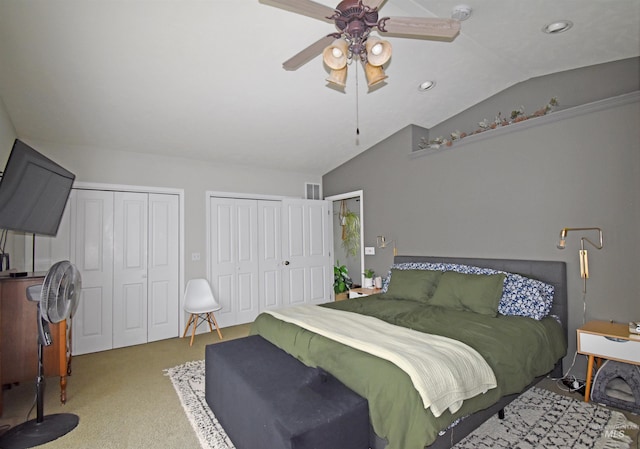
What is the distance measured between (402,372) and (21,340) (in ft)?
9.92

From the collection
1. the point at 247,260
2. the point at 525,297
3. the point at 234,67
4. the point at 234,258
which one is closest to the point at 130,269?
the point at 234,258

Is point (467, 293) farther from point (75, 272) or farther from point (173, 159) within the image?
point (173, 159)

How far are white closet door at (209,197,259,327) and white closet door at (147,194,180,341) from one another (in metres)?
0.50

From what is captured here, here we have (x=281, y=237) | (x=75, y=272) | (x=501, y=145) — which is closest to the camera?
(x=75, y=272)

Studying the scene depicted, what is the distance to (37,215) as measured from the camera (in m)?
2.73

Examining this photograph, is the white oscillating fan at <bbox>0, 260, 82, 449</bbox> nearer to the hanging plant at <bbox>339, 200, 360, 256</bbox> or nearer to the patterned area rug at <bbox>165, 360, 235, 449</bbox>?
the patterned area rug at <bbox>165, 360, 235, 449</bbox>

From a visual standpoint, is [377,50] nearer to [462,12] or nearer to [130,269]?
[462,12]

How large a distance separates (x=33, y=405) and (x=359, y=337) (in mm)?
2824

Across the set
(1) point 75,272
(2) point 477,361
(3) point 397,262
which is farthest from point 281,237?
(2) point 477,361

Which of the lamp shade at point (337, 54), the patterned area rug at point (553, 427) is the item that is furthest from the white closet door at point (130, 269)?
the patterned area rug at point (553, 427)

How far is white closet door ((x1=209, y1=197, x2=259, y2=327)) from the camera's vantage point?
4926mm

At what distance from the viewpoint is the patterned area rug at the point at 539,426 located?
83.4 inches

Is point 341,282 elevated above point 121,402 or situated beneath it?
elevated above

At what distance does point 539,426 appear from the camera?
2305 millimetres
